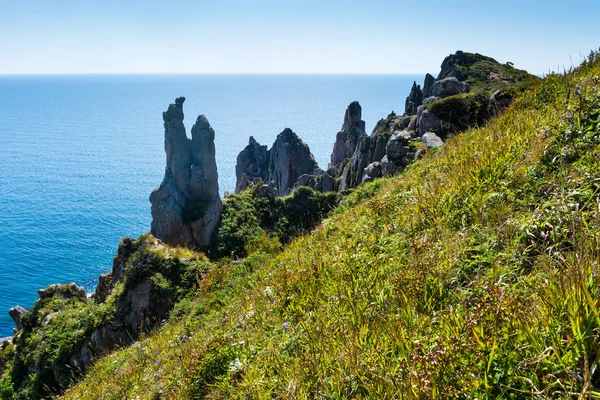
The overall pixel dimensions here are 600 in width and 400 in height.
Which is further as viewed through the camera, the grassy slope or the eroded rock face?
the eroded rock face

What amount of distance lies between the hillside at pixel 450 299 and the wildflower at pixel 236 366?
3cm

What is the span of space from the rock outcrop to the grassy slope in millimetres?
43457

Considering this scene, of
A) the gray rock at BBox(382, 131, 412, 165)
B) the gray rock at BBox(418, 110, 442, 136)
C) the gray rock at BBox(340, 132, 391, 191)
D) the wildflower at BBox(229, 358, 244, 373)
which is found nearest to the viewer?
the wildflower at BBox(229, 358, 244, 373)

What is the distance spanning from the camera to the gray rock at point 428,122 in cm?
3536

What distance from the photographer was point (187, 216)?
52.0 metres

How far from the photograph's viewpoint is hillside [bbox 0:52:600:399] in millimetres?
3066

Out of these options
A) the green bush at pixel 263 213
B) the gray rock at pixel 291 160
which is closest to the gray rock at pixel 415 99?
the gray rock at pixel 291 160

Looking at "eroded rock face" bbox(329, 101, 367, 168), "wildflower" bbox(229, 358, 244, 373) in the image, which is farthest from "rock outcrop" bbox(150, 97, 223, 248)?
"wildflower" bbox(229, 358, 244, 373)

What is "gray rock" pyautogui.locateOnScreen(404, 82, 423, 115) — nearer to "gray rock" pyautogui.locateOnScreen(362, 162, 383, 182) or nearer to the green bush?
the green bush

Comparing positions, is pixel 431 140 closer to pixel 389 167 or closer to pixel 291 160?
pixel 389 167

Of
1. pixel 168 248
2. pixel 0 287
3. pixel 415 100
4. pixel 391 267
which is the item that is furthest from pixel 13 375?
pixel 415 100

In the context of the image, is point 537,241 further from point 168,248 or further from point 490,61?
point 490,61

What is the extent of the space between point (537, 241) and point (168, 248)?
46605mm

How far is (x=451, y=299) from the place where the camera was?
15.0 feet
